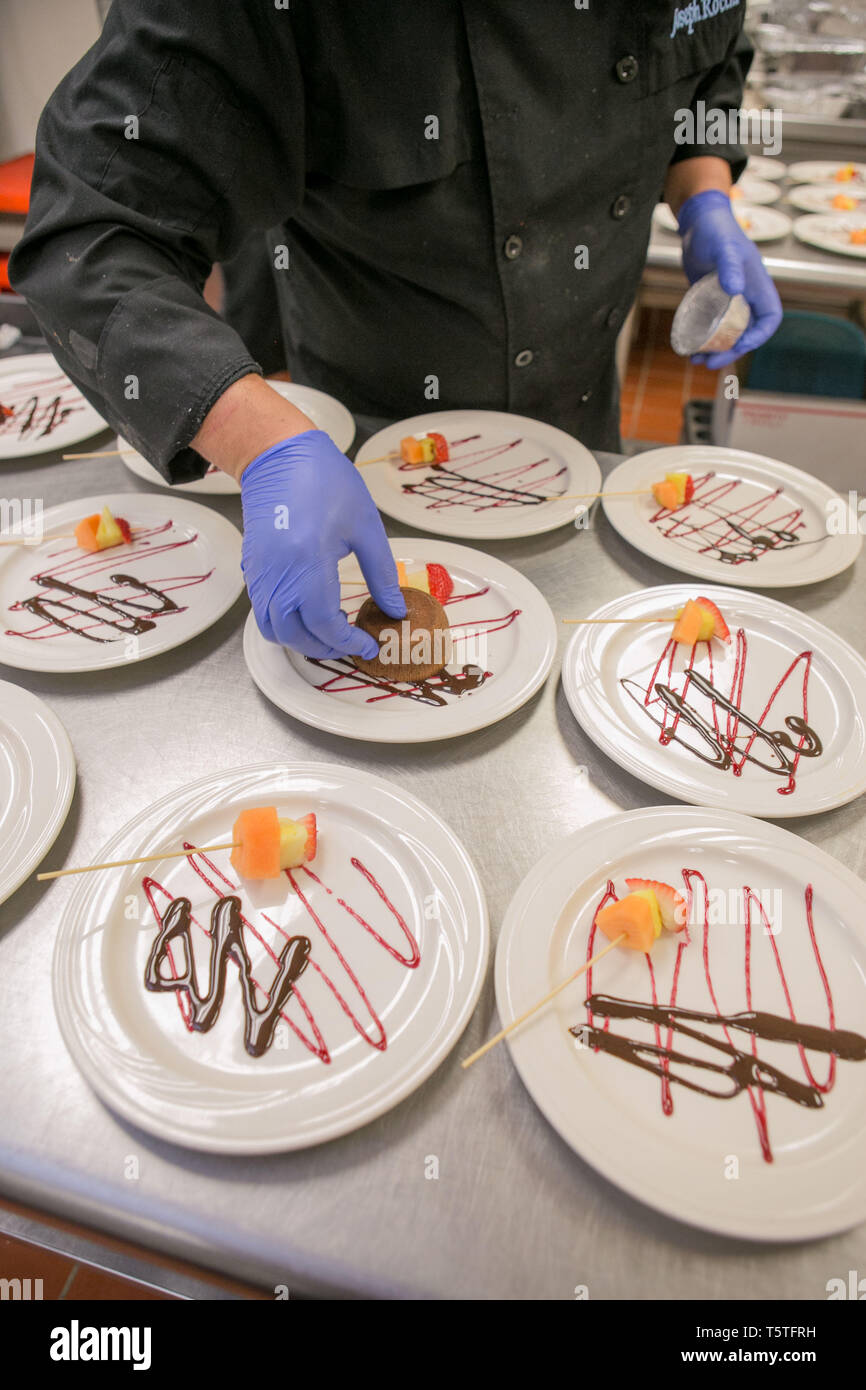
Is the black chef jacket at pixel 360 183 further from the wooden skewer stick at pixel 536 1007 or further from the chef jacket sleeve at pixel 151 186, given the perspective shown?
the wooden skewer stick at pixel 536 1007

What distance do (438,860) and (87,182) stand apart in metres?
1.13

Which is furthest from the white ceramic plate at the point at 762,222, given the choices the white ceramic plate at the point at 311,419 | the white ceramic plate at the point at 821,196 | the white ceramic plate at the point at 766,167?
the white ceramic plate at the point at 311,419

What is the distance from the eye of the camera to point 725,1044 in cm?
85

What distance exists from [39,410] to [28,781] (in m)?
1.18

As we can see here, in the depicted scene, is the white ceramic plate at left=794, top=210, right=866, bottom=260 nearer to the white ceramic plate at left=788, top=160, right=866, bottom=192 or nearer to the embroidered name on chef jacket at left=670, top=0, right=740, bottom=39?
the white ceramic plate at left=788, top=160, right=866, bottom=192

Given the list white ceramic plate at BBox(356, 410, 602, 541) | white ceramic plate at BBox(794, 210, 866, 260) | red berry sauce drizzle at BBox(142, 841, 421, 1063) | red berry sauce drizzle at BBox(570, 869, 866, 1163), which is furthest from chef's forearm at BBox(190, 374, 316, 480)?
white ceramic plate at BBox(794, 210, 866, 260)

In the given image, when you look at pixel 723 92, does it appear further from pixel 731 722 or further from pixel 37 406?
pixel 37 406

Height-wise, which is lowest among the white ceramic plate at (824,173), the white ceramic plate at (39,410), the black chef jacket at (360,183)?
the white ceramic plate at (39,410)

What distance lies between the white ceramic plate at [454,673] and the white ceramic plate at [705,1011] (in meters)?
0.28

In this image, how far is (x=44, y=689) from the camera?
1272 mm

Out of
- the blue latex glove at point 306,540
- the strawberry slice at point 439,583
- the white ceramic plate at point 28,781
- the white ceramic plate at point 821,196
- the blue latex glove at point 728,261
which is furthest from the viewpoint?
the white ceramic plate at point 821,196

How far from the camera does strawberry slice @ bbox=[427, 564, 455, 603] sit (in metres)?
1.38

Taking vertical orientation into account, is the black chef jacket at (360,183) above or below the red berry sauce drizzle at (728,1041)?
above

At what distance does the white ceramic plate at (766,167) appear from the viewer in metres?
3.33
